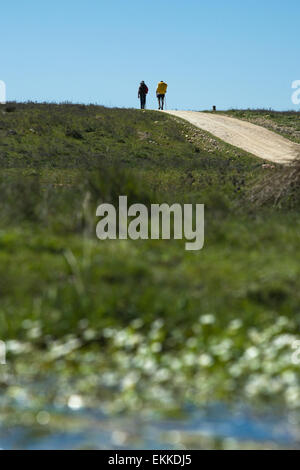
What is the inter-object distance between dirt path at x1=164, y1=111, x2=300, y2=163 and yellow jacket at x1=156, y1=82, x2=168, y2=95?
174 centimetres

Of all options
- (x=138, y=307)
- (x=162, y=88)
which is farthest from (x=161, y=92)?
(x=138, y=307)

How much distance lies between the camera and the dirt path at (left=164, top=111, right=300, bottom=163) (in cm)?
4272

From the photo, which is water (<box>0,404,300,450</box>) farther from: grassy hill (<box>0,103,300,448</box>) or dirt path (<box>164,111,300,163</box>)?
dirt path (<box>164,111,300,163</box>)

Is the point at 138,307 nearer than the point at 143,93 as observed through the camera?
Yes

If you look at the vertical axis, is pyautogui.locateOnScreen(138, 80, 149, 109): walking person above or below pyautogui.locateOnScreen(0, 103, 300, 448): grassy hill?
above

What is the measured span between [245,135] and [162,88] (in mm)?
8210

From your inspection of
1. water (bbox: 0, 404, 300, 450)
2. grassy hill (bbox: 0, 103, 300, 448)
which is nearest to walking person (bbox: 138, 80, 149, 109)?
grassy hill (bbox: 0, 103, 300, 448)

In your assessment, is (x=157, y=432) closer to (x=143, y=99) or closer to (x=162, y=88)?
(x=143, y=99)

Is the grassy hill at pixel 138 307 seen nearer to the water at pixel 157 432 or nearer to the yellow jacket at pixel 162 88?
the water at pixel 157 432

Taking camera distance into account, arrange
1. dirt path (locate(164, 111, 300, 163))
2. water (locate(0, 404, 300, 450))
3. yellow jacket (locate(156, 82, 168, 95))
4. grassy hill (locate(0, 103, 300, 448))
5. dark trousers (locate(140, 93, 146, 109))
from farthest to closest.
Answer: dark trousers (locate(140, 93, 146, 109)) < yellow jacket (locate(156, 82, 168, 95)) < dirt path (locate(164, 111, 300, 163)) < grassy hill (locate(0, 103, 300, 448)) < water (locate(0, 404, 300, 450))

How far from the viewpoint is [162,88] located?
53375 millimetres
